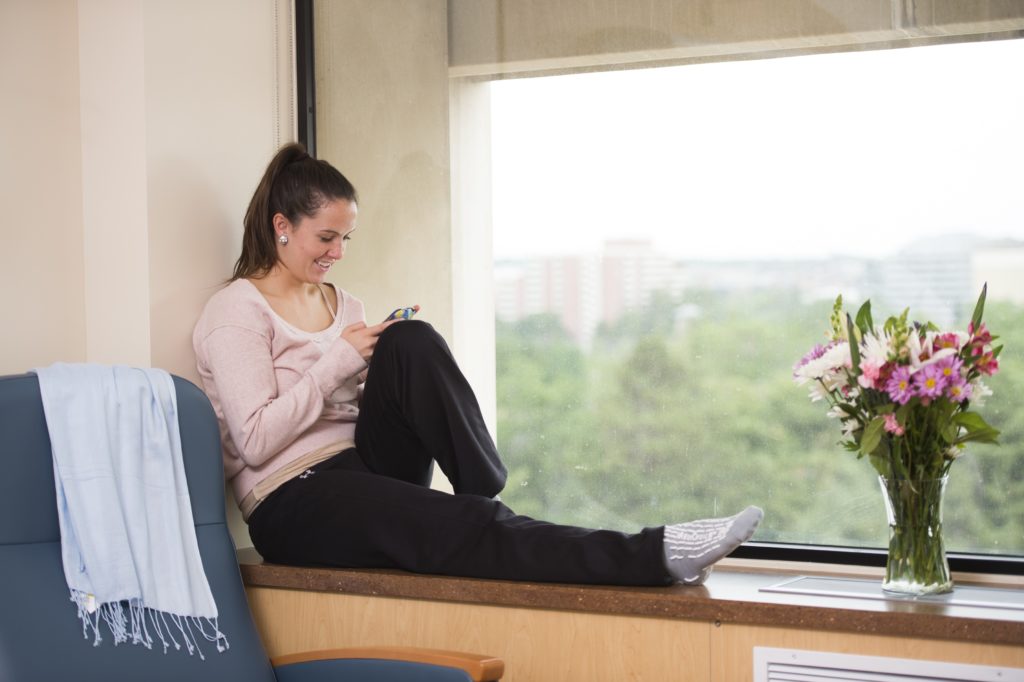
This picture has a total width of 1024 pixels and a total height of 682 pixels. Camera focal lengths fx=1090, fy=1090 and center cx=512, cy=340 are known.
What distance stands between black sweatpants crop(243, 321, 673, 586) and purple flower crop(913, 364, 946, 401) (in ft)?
1.76

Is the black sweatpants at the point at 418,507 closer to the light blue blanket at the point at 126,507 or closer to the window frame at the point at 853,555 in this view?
the light blue blanket at the point at 126,507

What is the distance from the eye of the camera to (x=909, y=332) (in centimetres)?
196

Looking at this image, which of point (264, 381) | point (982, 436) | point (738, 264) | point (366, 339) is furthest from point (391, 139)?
point (982, 436)

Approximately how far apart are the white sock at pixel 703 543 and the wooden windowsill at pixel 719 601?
0.13 feet

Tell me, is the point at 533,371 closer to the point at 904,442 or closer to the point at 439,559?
the point at 439,559

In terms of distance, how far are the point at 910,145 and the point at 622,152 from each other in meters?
0.66

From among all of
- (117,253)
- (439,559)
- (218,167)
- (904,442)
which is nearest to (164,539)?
(439,559)

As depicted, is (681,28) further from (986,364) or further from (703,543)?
(703,543)

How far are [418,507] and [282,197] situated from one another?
834 mm

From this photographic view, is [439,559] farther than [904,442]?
Yes

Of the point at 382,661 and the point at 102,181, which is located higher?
the point at 102,181

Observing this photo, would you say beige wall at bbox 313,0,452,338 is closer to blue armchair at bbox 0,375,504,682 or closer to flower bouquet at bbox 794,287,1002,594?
blue armchair at bbox 0,375,504,682

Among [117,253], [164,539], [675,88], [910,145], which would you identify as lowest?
[164,539]

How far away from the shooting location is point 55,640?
184 cm
